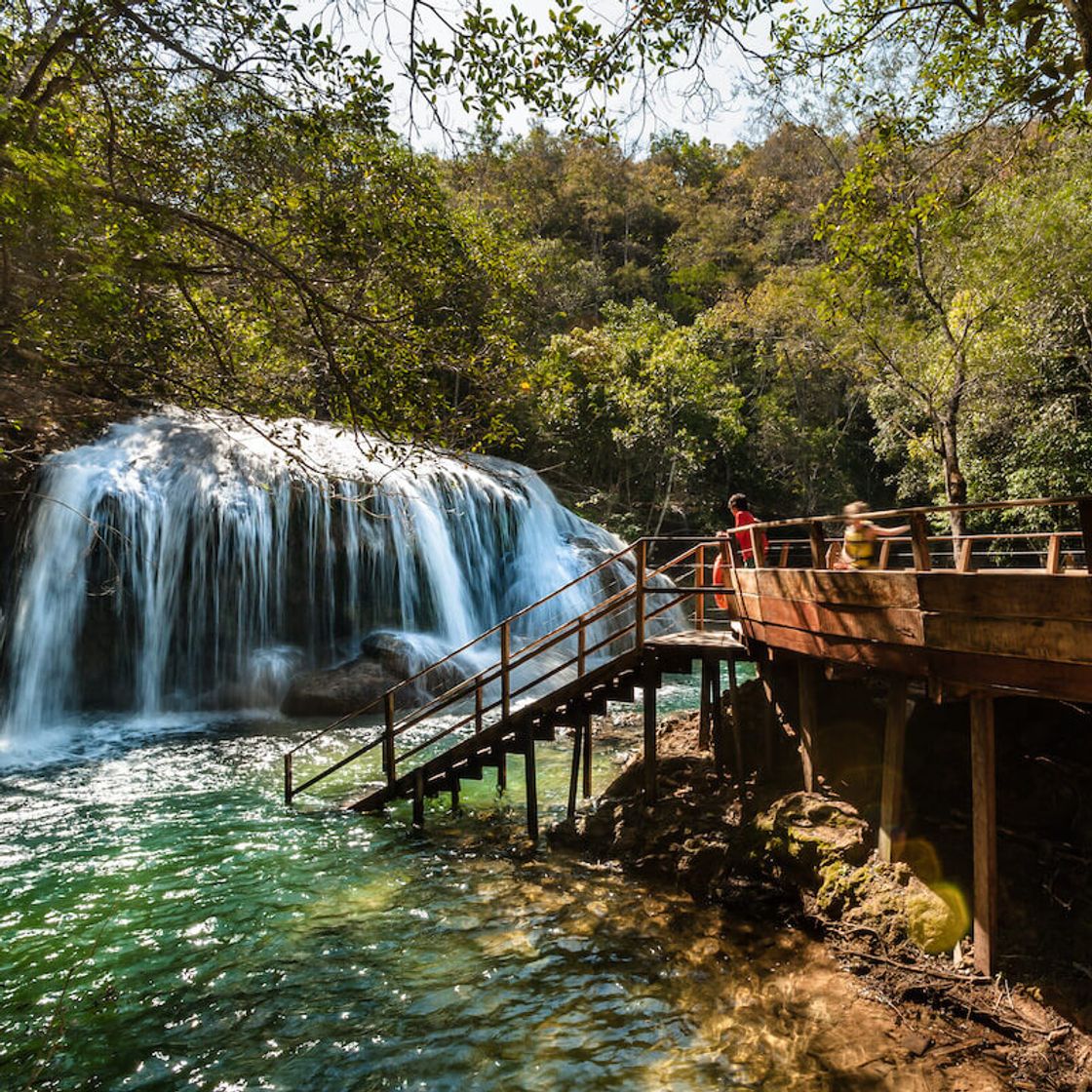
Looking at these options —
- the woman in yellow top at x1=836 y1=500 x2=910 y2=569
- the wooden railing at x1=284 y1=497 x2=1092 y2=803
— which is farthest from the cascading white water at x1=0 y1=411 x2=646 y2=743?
the woman in yellow top at x1=836 y1=500 x2=910 y2=569

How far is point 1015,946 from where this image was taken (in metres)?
5.56

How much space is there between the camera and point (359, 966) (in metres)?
6.64

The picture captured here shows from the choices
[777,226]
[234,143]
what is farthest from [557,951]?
[777,226]

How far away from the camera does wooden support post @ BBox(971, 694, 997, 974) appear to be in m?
5.45

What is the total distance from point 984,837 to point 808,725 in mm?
2592

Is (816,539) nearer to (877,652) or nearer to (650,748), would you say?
(877,652)

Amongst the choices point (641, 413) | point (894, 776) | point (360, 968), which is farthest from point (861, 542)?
point (641, 413)

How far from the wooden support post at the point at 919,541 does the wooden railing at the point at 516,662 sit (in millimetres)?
3453

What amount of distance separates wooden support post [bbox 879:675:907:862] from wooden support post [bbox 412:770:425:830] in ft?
19.3

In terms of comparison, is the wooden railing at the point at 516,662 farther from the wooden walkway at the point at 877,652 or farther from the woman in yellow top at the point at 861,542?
the woman in yellow top at the point at 861,542

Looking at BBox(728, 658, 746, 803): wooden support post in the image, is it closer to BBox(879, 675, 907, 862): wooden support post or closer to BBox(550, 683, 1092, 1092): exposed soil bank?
BBox(550, 683, 1092, 1092): exposed soil bank

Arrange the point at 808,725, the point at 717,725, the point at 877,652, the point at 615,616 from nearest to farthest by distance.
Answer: the point at 877,652 < the point at 808,725 < the point at 717,725 < the point at 615,616

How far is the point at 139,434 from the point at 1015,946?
72.2 feet

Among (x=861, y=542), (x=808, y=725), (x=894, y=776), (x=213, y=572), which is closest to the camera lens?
(x=894, y=776)
